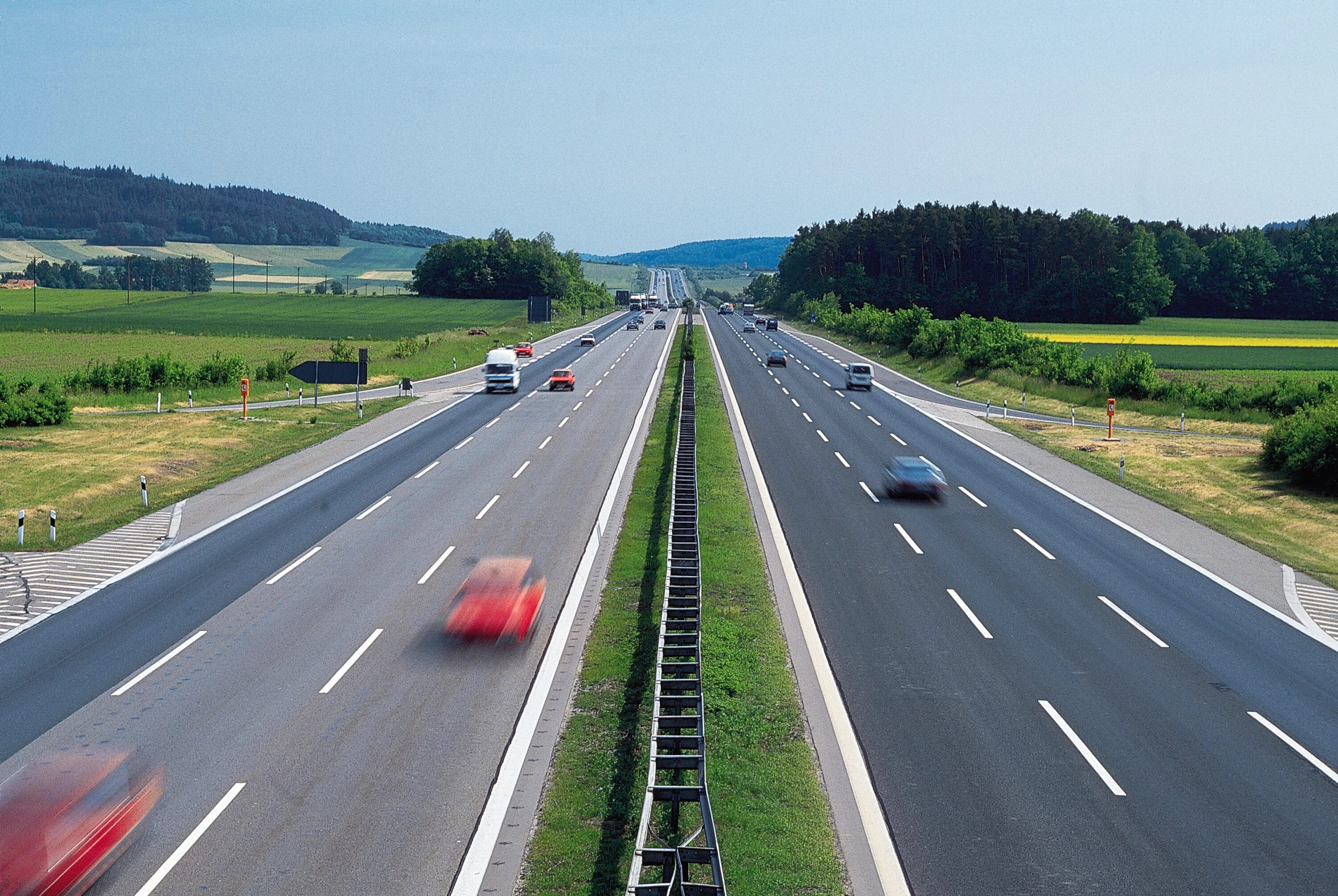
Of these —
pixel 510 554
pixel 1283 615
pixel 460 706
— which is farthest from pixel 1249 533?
pixel 460 706

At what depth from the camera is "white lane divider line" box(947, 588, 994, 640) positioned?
21.0m

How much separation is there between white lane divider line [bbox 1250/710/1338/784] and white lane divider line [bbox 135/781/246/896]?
1524 cm

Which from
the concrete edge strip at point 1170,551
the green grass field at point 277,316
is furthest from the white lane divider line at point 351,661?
the green grass field at point 277,316

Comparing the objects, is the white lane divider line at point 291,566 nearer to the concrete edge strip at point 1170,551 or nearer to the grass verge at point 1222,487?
the concrete edge strip at point 1170,551

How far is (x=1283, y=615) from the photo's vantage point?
23031mm

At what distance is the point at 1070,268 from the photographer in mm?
153250

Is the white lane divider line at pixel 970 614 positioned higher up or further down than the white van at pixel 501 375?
further down

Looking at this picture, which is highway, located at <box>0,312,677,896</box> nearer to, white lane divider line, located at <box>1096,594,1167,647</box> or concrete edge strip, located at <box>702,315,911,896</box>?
concrete edge strip, located at <box>702,315,911,896</box>

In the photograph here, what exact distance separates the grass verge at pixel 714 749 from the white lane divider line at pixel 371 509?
8398mm

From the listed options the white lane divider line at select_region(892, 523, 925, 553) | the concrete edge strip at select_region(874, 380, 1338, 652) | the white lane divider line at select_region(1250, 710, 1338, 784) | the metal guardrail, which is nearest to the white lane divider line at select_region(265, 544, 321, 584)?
the metal guardrail

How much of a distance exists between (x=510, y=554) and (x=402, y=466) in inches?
553

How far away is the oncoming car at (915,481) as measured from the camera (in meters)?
33.9

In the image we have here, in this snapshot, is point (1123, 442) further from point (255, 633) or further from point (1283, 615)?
point (255, 633)

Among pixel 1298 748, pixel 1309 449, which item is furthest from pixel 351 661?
pixel 1309 449
